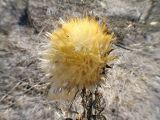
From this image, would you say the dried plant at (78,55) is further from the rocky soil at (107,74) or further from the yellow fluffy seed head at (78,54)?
the rocky soil at (107,74)

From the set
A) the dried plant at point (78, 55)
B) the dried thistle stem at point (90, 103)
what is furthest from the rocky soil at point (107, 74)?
the dried plant at point (78, 55)

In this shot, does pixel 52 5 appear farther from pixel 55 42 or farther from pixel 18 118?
pixel 55 42

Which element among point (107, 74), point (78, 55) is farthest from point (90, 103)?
point (107, 74)

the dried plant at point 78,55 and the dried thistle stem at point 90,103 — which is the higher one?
the dried plant at point 78,55

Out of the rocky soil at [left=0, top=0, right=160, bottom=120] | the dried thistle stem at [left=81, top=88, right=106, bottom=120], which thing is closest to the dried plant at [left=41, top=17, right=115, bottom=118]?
the dried thistle stem at [left=81, top=88, right=106, bottom=120]

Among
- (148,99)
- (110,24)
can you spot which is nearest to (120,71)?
(148,99)

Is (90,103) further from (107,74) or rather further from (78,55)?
(107,74)
